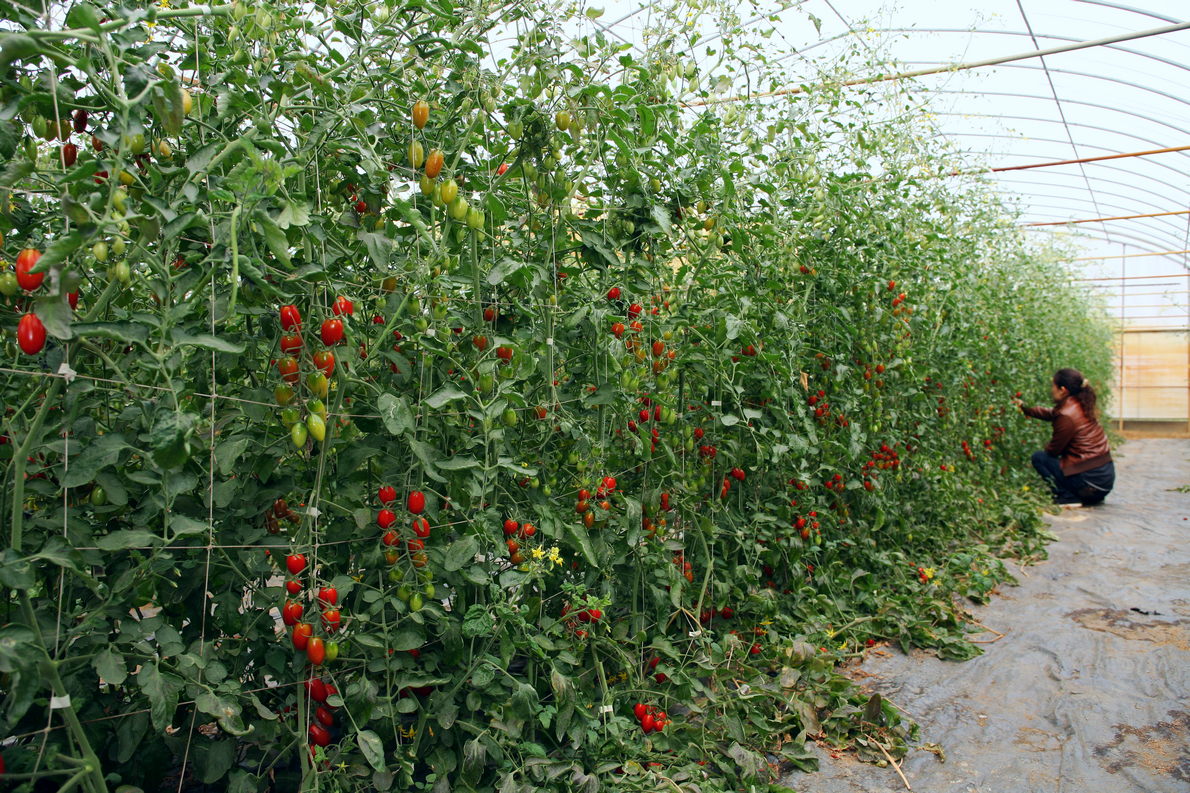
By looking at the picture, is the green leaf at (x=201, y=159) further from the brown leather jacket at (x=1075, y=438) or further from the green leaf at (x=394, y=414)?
the brown leather jacket at (x=1075, y=438)

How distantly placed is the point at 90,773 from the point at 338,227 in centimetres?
96

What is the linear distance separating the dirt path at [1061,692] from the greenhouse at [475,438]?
0.6 inches

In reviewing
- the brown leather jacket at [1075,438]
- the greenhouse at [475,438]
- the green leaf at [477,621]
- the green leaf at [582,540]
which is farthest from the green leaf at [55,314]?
the brown leather jacket at [1075,438]

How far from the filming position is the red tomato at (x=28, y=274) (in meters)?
0.81

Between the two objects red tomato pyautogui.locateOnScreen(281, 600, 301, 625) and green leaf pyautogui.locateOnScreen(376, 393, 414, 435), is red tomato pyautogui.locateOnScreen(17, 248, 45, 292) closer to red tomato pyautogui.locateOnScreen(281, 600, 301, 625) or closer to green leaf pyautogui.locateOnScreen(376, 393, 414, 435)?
green leaf pyautogui.locateOnScreen(376, 393, 414, 435)

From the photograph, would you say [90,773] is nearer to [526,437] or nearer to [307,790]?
[307,790]

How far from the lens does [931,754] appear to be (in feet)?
6.21

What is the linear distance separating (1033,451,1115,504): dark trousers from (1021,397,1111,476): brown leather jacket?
0.06 metres

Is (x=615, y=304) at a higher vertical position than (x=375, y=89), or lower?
lower

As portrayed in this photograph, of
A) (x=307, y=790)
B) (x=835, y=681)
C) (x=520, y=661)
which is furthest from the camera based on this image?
(x=835, y=681)

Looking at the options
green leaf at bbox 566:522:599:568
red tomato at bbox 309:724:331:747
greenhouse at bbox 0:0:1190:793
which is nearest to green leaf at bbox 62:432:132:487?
greenhouse at bbox 0:0:1190:793

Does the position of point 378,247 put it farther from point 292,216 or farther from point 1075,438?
point 1075,438

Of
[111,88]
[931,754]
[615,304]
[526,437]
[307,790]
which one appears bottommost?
[931,754]

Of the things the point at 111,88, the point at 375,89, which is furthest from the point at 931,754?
the point at 111,88
